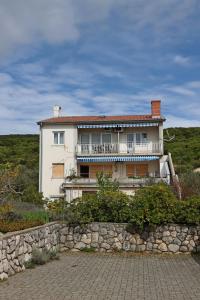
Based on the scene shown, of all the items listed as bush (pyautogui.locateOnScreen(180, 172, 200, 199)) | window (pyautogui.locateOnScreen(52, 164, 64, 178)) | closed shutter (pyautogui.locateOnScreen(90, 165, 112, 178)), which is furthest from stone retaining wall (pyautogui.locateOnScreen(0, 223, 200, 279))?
closed shutter (pyautogui.locateOnScreen(90, 165, 112, 178))

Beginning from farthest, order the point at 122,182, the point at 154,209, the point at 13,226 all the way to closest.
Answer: the point at 122,182 < the point at 154,209 < the point at 13,226

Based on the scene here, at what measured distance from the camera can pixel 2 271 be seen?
11484mm

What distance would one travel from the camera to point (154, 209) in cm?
1734

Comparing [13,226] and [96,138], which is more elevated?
[96,138]

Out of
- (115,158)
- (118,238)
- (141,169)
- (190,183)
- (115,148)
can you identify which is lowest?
(118,238)

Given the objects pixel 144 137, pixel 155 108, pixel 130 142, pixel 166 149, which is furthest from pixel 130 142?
pixel 166 149

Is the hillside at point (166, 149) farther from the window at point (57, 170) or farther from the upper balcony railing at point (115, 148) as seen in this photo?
the upper balcony railing at point (115, 148)

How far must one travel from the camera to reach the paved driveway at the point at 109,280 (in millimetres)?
9773

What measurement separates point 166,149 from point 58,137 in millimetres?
24601

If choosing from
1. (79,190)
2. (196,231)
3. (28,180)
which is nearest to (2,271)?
(196,231)

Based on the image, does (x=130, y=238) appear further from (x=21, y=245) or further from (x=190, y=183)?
(x=190, y=183)

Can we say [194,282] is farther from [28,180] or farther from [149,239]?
[28,180]

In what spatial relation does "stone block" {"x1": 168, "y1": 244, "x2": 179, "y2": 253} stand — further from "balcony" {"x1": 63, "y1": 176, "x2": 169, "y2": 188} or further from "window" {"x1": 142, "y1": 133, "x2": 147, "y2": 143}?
"window" {"x1": 142, "y1": 133, "x2": 147, "y2": 143}

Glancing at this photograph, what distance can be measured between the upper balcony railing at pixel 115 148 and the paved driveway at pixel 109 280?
28.0m
